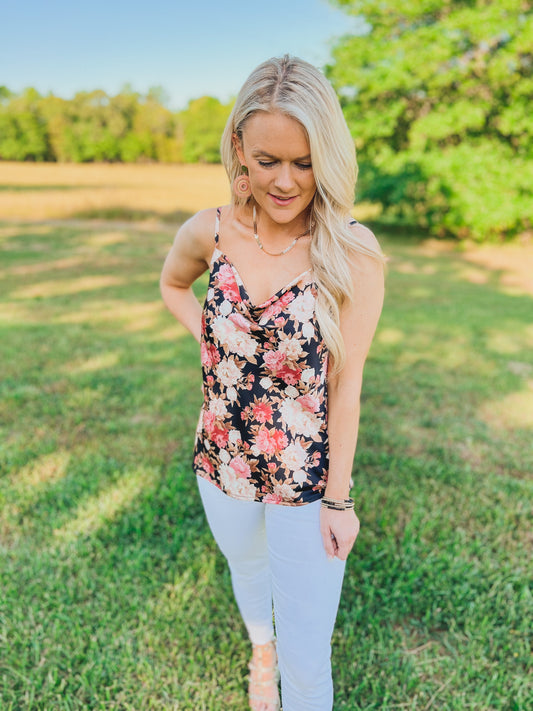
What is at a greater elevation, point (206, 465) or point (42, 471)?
point (206, 465)

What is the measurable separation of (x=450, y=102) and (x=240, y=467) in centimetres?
1563

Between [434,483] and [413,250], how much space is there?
1137cm

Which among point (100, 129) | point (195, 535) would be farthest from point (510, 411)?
point (100, 129)

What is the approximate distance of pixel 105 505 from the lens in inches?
120

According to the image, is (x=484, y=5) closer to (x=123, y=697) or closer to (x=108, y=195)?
(x=123, y=697)

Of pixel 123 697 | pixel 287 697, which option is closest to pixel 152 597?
pixel 123 697

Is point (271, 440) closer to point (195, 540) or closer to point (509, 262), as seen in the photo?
point (195, 540)

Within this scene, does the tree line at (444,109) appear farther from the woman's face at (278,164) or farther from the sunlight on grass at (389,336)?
the woman's face at (278,164)

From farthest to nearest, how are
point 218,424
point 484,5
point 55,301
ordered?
1. point 484,5
2. point 55,301
3. point 218,424

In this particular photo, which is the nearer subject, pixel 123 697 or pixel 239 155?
pixel 239 155

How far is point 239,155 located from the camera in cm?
154

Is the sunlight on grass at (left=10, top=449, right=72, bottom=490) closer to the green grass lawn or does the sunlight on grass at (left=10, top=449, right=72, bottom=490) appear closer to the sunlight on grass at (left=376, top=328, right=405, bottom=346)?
the green grass lawn

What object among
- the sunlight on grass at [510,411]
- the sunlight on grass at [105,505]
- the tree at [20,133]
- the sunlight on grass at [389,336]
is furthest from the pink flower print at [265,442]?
the tree at [20,133]

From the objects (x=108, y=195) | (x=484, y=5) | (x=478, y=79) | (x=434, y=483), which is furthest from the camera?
(x=108, y=195)
